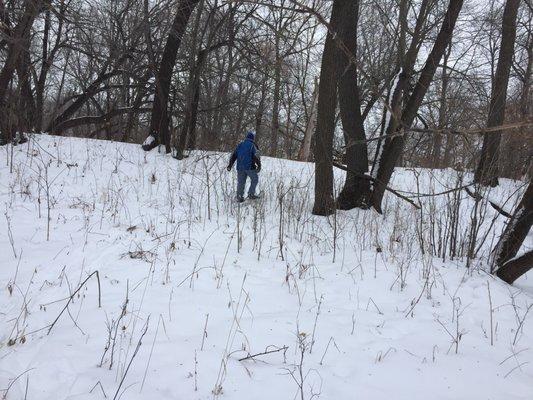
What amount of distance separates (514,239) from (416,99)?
3.81m

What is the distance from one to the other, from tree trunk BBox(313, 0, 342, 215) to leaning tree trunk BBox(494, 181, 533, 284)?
2.85 m

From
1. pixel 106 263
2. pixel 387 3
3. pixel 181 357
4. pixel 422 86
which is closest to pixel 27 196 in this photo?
pixel 106 263

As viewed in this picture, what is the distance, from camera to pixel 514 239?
4.92 metres

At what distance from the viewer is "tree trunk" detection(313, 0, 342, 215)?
7209mm

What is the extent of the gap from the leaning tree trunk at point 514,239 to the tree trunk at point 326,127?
285 centimetres

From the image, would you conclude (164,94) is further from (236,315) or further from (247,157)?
(236,315)

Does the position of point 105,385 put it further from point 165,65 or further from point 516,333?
point 165,65

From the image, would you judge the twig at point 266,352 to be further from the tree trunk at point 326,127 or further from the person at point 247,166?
the person at point 247,166

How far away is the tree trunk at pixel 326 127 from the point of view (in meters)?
7.21

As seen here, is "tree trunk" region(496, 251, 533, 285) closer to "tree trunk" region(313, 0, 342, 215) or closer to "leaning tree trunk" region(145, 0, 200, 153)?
"tree trunk" region(313, 0, 342, 215)

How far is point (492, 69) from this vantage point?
706 inches

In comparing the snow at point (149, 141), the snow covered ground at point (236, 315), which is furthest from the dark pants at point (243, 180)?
the snow at point (149, 141)

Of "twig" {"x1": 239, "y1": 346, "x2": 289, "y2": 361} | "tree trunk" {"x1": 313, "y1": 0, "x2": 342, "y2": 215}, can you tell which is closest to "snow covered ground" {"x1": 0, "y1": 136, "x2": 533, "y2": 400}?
"twig" {"x1": 239, "y1": 346, "x2": 289, "y2": 361}

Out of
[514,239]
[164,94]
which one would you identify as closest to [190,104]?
[164,94]
